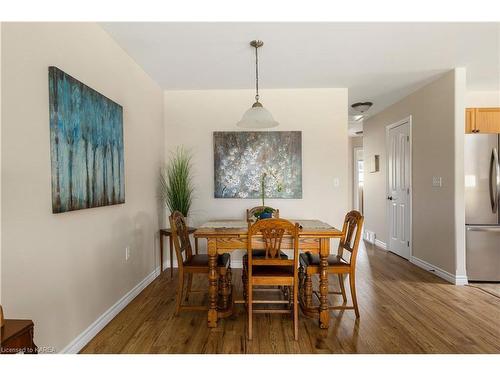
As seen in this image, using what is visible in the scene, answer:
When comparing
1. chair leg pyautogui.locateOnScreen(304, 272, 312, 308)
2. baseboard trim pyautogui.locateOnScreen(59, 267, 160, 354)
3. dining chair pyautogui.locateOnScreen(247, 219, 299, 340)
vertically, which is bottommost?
baseboard trim pyautogui.locateOnScreen(59, 267, 160, 354)

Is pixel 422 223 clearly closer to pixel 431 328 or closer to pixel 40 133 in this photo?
pixel 431 328

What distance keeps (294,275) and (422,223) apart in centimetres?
282

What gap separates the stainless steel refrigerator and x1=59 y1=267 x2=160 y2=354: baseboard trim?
12.5 feet

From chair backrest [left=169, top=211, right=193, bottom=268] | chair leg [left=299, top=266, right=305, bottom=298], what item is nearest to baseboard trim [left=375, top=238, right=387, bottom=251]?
chair leg [left=299, top=266, right=305, bottom=298]

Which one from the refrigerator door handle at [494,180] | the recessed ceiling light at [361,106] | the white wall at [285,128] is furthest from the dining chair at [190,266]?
the recessed ceiling light at [361,106]

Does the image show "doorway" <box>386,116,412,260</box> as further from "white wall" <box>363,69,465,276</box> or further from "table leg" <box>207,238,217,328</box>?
"table leg" <box>207,238,217,328</box>

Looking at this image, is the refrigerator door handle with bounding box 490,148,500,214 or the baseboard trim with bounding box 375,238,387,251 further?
the baseboard trim with bounding box 375,238,387,251

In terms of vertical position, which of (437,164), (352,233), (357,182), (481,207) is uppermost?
(437,164)

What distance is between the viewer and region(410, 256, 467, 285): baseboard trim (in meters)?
3.43

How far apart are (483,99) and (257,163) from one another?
11.2ft

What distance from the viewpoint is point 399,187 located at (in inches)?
189

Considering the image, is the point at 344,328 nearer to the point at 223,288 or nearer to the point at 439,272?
the point at 223,288

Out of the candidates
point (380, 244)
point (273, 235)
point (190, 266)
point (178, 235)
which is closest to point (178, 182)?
point (178, 235)
